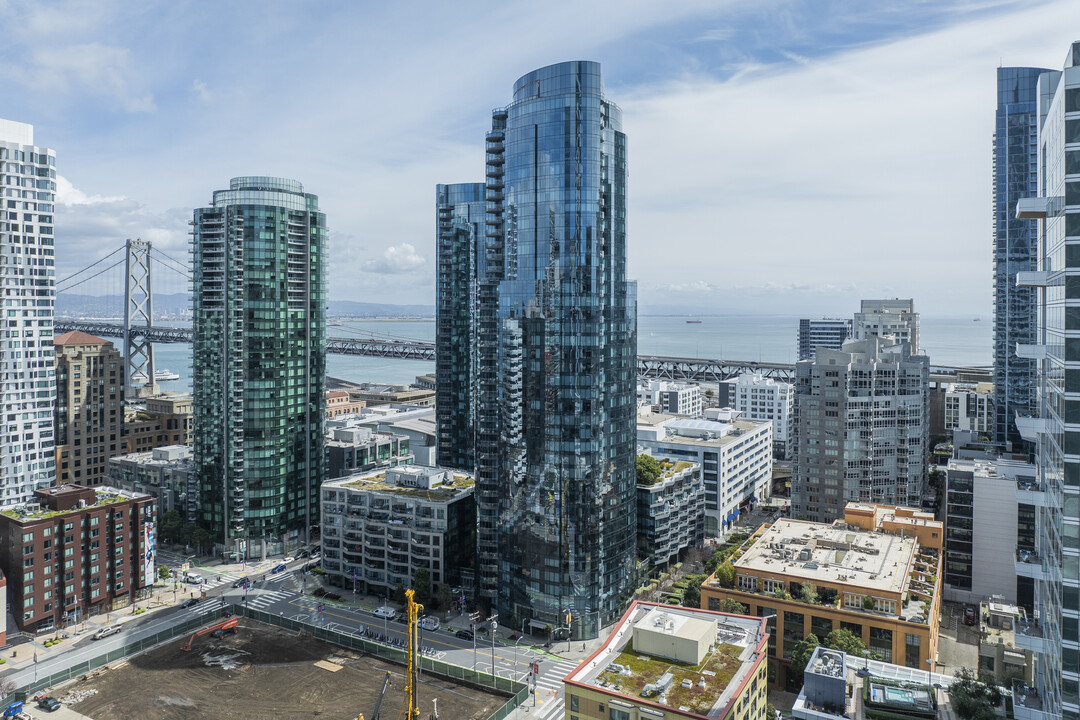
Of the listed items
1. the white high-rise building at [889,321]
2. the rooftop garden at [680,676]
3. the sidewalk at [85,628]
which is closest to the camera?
the rooftop garden at [680,676]

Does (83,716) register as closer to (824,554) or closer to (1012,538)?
(824,554)

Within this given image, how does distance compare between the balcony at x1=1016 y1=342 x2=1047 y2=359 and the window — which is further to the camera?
the window

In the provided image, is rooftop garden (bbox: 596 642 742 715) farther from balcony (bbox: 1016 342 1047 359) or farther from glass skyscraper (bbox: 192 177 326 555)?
glass skyscraper (bbox: 192 177 326 555)

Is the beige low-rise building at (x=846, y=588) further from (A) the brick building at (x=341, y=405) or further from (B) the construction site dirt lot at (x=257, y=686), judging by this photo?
(A) the brick building at (x=341, y=405)

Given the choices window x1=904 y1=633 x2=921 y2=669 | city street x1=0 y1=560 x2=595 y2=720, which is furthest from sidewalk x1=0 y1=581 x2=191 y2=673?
window x1=904 y1=633 x2=921 y2=669

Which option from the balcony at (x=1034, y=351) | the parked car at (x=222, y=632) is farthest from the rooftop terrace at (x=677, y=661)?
the parked car at (x=222, y=632)

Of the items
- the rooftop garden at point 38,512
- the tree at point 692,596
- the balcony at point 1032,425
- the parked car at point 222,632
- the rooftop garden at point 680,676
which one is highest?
the balcony at point 1032,425

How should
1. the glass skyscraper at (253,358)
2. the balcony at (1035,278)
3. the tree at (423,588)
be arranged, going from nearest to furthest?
1. the balcony at (1035,278)
2. the tree at (423,588)
3. the glass skyscraper at (253,358)
